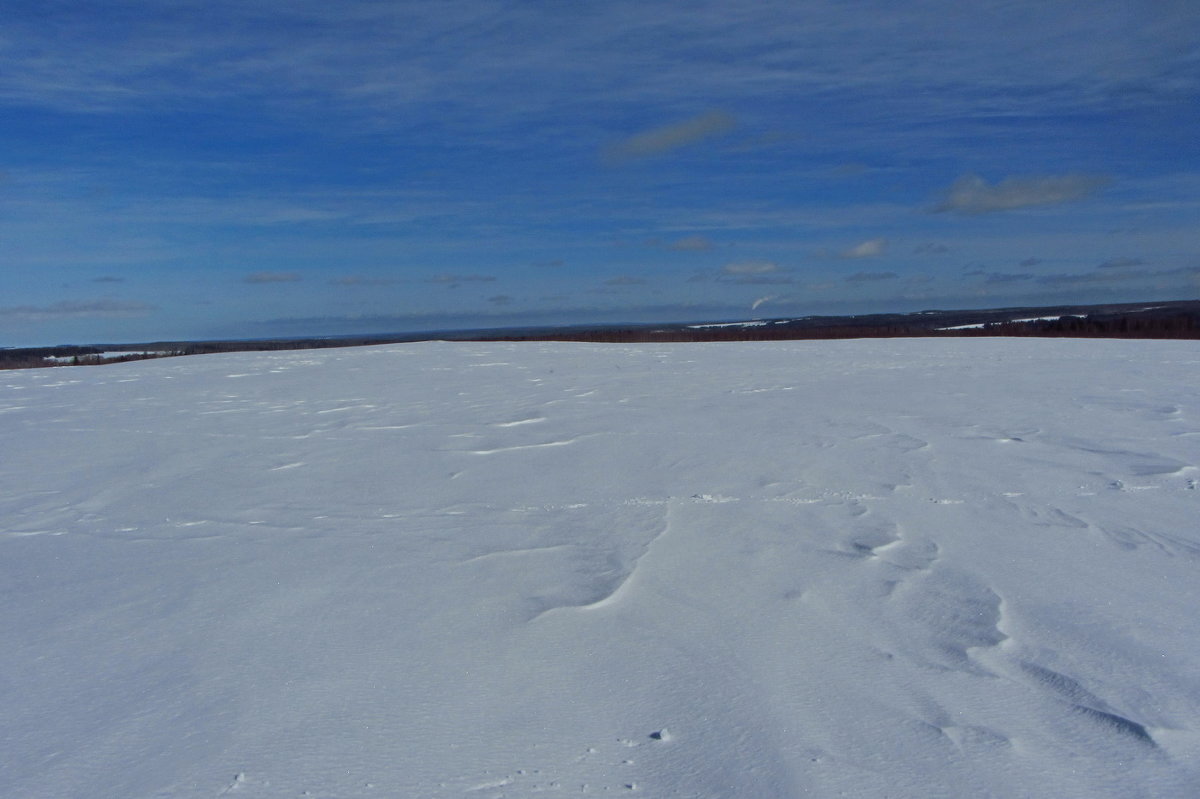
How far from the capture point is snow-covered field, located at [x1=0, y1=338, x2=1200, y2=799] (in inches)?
76.1

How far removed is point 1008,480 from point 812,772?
2.83m

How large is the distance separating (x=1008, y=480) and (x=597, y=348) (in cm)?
1275

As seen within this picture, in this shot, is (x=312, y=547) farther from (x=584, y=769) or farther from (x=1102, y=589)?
(x=1102, y=589)

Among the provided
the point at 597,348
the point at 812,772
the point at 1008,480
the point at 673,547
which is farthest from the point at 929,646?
the point at 597,348

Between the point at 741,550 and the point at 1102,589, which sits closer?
the point at 1102,589

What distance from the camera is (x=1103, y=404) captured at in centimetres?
651

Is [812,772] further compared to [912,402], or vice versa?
[912,402]

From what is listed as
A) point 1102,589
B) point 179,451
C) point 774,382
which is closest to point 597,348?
point 774,382

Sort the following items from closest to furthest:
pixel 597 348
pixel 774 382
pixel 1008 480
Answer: pixel 1008 480 < pixel 774 382 < pixel 597 348

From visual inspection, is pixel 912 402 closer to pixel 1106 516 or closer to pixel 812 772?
pixel 1106 516

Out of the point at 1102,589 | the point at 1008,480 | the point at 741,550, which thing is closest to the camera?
the point at 1102,589

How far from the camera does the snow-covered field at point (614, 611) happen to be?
1.93m

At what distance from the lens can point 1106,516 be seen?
3.57 m

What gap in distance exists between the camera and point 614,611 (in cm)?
273
